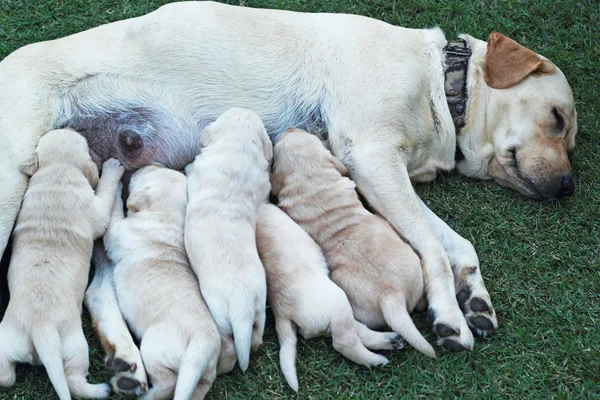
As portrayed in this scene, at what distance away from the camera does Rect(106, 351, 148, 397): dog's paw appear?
3.77 meters

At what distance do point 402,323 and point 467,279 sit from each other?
756 mm

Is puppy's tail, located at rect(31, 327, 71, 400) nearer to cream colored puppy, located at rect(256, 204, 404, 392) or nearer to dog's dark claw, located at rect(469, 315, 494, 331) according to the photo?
cream colored puppy, located at rect(256, 204, 404, 392)

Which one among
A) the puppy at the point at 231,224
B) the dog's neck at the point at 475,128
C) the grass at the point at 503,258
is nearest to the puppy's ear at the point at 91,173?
the puppy at the point at 231,224

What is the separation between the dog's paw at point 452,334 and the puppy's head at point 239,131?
4.18 feet

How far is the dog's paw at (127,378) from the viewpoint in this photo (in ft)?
12.4

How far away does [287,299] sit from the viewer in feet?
13.0

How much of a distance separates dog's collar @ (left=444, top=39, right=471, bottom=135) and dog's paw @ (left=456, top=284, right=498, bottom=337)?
3.71ft

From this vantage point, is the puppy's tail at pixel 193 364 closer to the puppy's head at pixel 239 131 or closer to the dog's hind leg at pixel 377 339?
the dog's hind leg at pixel 377 339

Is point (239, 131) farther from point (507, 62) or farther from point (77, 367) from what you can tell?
point (507, 62)

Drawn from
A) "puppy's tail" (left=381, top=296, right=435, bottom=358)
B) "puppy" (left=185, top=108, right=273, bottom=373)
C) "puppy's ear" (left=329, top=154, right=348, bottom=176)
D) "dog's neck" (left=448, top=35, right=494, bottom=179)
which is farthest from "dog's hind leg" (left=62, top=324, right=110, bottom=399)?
"dog's neck" (left=448, top=35, right=494, bottom=179)

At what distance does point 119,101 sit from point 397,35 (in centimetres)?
172

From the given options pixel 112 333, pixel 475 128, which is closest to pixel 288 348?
pixel 112 333

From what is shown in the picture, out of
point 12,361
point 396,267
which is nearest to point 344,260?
point 396,267

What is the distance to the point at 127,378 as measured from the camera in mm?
3789
